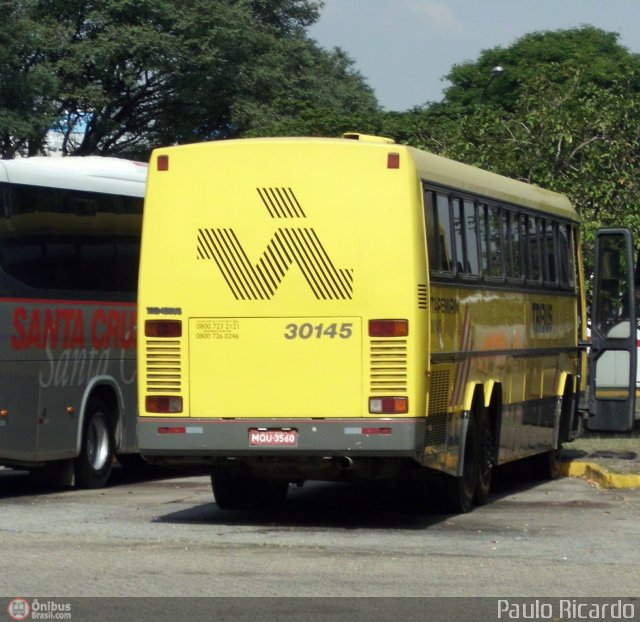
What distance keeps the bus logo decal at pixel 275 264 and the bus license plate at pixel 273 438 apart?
111cm

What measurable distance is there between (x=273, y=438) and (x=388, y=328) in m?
1.31

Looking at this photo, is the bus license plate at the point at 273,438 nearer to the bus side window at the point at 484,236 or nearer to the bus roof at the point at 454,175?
the bus roof at the point at 454,175

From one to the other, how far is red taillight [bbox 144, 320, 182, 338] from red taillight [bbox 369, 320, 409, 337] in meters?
1.65

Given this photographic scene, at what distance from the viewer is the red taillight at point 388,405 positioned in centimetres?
1284

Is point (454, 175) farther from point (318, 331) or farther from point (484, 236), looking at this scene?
point (318, 331)

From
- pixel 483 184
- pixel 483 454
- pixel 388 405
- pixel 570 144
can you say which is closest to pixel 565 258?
pixel 483 184

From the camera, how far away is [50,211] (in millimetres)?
16953

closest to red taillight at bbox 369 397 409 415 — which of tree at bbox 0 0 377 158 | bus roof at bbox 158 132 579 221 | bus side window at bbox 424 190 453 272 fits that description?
bus side window at bbox 424 190 453 272

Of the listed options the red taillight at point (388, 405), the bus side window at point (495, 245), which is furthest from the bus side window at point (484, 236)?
the red taillight at point (388, 405)

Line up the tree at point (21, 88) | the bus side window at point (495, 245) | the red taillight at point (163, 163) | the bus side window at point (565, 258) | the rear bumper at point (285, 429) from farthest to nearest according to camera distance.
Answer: the tree at point (21, 88) → the bus side window at point (565, 258) → the bus side window at point (495, 245) → the red taillight at point (163, 163) → the rear bumper at point (285, 429)

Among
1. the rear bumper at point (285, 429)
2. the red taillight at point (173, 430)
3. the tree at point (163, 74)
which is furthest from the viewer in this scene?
the tree at point (163, 74)

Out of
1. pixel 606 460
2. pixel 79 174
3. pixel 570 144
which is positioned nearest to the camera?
pixel 79 174

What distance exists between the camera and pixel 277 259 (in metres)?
13.2

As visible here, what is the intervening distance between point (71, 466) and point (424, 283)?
6.19m
